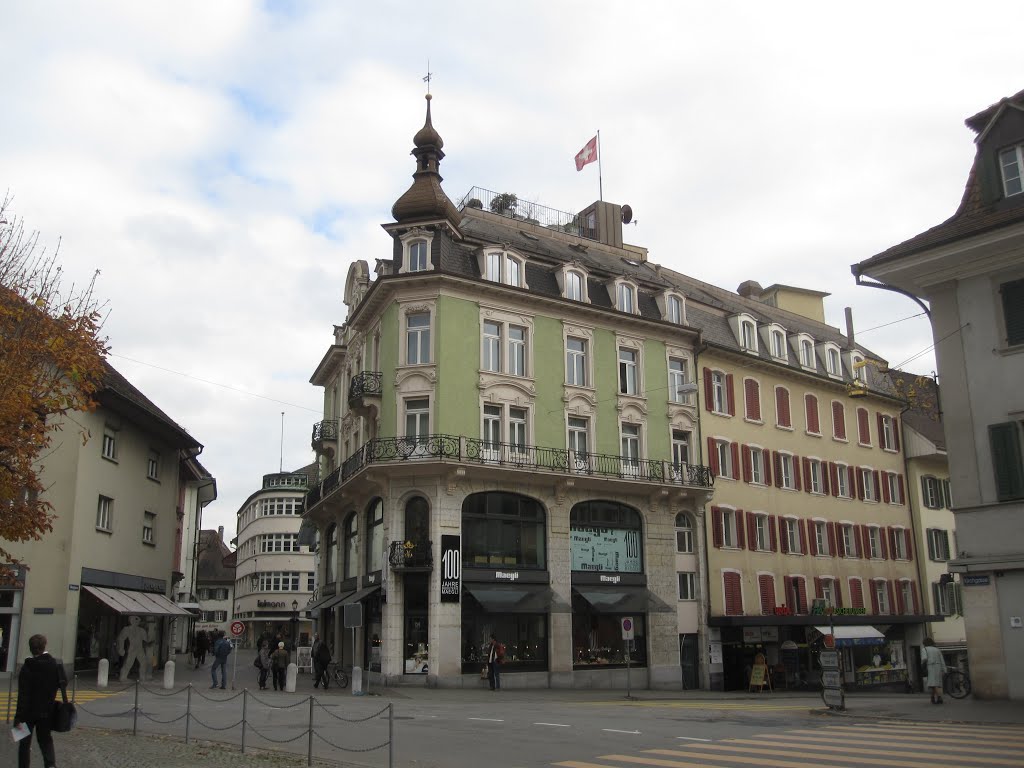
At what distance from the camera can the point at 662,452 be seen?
37969 millimetres

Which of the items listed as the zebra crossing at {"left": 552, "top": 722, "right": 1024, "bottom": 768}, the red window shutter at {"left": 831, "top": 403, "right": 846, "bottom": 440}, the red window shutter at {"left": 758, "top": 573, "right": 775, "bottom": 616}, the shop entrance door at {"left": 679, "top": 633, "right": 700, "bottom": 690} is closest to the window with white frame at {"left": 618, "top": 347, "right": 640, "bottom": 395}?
the shop entrance door at {"left": 679, "top": 633, "right": 700, "bottom": 690}

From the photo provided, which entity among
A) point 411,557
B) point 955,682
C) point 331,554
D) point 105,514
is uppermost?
point 105,514

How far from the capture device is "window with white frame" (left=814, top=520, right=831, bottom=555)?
4403 cm

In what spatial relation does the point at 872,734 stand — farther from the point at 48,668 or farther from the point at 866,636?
the point at 866,636

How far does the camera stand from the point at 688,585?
3822 centimetres

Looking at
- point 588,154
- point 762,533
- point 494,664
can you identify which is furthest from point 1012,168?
point 588,154

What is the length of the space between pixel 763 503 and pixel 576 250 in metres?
13.8

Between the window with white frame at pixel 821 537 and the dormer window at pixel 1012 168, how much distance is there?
989 inches

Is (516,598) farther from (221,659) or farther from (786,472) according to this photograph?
(786,472)

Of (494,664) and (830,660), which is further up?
(830,660)

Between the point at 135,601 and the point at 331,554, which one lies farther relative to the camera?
the point at 331,554

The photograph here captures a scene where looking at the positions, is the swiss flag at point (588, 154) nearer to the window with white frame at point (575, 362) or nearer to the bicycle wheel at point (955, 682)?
the window with white frame at point (575, 362)

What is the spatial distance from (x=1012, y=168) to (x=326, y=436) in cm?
2945

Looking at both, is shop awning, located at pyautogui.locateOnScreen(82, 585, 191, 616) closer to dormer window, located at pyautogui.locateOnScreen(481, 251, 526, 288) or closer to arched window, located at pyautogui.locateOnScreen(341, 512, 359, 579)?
arched window, located at pyautogui.locateOnScreen(341, 512, 359, 579)
